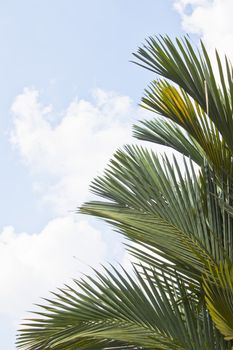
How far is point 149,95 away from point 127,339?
1316 millimetres

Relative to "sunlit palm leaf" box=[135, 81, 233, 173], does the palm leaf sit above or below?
below

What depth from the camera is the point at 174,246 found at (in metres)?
3.13

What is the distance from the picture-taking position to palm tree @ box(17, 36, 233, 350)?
295 cm

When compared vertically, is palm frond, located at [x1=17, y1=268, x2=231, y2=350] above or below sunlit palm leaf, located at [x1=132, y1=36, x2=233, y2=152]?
below

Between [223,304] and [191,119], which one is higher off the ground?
[191,119]

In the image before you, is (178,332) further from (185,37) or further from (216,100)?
(185,37)

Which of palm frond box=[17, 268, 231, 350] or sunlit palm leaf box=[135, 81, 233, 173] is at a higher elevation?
A: sunlit palm leaf box=[135, 81, 233, 173]

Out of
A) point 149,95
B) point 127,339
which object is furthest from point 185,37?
point 127,339

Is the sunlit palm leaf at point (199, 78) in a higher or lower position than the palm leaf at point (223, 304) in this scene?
higher

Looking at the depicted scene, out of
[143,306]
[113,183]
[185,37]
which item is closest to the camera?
[143,306]

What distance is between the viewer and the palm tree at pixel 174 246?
295 centimetres

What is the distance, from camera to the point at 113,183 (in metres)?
3.73

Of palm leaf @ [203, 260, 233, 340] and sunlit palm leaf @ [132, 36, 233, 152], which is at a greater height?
sunlit palm leaf @ [132, 36, 233, 152]

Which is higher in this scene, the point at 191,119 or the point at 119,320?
the point at 191,119
